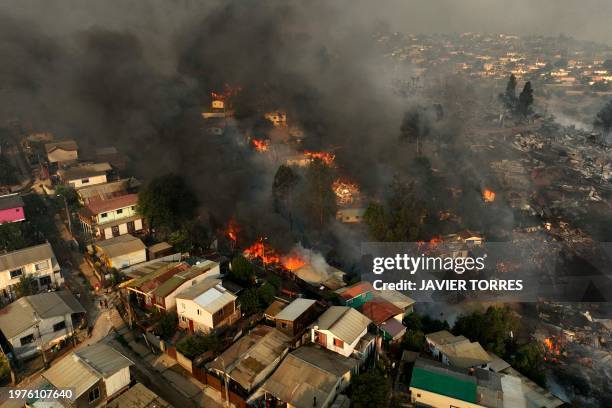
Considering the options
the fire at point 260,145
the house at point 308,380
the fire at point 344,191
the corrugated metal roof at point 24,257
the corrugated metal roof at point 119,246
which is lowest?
the house at point 308,380

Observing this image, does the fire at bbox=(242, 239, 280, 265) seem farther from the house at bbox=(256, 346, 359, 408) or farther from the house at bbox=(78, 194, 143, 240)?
the house at bbox=(256, 346, 359, 408)

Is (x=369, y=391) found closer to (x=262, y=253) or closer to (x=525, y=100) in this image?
(x=262, y=253)

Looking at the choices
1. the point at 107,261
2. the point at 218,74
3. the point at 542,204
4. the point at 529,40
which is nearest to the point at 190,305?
the point at 107,261

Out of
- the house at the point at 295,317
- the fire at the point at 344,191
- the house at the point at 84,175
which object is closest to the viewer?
the house at the point at 295,317

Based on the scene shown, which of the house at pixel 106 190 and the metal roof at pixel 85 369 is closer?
the metal roof at pixel 85 369

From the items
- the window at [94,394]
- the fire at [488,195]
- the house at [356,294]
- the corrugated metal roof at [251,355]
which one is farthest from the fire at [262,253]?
the fire at [488,195]

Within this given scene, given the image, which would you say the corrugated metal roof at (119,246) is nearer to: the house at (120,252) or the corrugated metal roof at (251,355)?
the house at (120,252)

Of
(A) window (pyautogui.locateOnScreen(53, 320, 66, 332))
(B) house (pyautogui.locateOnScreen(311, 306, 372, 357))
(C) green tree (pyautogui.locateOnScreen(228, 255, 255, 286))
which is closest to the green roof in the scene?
(B) house (pyautogui.locateOnScreen(311, 306, 372, 357))
